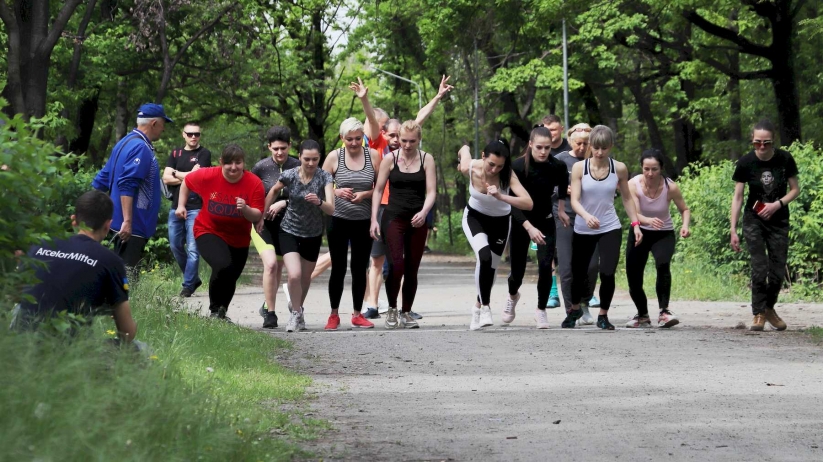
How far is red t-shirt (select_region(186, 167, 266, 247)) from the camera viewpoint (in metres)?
12.1

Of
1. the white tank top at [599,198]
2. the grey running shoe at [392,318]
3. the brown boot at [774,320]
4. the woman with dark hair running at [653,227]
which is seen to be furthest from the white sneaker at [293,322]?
the brown boot at [774,320]

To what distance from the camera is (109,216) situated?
6.84 meters

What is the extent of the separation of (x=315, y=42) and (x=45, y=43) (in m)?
27.1

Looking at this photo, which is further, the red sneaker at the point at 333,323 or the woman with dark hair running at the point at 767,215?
the red sneaker at the point at 333,323

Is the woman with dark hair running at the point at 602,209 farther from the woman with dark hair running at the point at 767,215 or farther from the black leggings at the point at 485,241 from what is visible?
the woman with dark hair running at the point at 767,215

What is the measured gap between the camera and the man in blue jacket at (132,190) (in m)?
11.1

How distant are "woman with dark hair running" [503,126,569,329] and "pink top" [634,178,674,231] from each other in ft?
2.34

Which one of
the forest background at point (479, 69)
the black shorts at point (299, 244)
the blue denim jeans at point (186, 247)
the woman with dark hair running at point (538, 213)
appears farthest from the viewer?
the forest background at point (479, 69)

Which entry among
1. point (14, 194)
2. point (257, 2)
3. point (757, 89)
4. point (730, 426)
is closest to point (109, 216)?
point (14, 194)

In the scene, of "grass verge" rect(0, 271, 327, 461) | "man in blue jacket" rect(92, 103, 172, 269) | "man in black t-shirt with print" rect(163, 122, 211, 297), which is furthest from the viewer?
"man in black t-shirt with print" rect(163, 122, 211, 297)

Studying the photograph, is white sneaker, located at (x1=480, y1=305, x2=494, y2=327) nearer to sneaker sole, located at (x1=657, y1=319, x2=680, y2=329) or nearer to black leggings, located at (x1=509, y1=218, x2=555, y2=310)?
black leggings, located at (x1=509, y1=218, x2=555, y2=310)

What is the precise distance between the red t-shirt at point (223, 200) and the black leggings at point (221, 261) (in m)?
0.06

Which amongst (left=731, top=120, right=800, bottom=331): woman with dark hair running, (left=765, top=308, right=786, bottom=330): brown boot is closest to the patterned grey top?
(left=731, top=120, right=800, bottom=331): woman with dark hair running

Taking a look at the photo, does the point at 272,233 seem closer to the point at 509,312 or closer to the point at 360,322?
the point at 360,322
